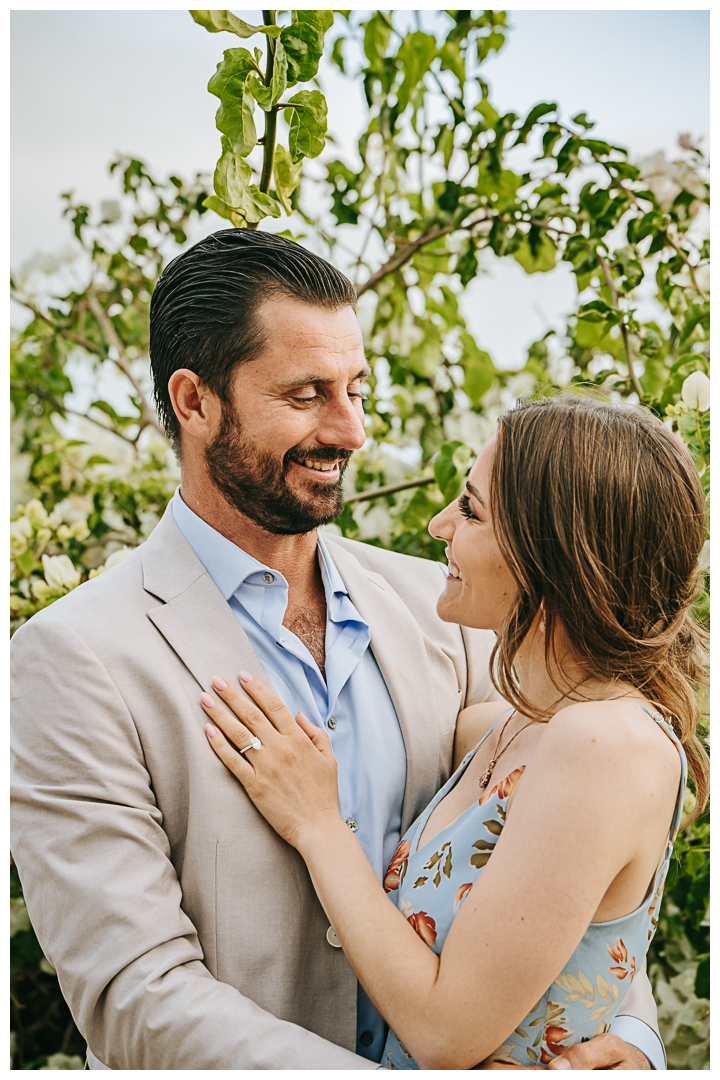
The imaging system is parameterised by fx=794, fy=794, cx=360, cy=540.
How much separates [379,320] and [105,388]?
0.98 meters

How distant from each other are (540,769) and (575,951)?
0.28m

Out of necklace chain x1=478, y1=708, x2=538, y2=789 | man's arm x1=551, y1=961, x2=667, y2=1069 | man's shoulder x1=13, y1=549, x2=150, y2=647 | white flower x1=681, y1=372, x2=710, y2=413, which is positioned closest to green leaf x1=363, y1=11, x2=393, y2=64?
white flower x1=681, y1=372, x2=710, y2=413

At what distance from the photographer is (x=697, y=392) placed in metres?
1.61

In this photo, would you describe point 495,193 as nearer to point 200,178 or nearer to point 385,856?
point 200,178

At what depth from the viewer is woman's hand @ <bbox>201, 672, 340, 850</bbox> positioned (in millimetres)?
1224

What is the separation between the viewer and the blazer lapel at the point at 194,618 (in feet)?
4.29

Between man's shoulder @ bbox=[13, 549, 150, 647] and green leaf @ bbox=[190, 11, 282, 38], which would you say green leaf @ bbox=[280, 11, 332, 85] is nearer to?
green leaf @ bbox=[190, 11, 282, 38]

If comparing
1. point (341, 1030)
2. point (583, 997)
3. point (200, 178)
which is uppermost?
point (200, 178)

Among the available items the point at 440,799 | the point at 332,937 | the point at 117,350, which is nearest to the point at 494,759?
the point at 440,799

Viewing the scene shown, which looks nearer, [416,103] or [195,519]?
Answer: [195,519]

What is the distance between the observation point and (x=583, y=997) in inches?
Answer: 43.6

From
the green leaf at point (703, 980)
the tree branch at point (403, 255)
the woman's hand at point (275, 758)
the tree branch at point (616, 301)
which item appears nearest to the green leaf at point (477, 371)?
the tree branch at point (403, 255)

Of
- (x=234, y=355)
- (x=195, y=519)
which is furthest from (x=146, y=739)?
(x=234, y=355)

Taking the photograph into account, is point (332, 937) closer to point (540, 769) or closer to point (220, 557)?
point (540, 769)
